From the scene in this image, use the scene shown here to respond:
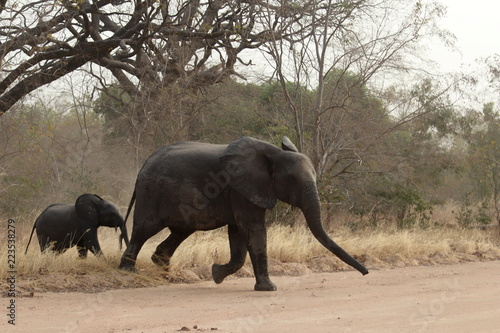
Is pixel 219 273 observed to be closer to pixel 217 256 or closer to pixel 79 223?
pixel 217 256

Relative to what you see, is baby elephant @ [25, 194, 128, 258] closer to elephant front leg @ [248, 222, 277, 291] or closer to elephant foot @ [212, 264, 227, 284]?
elephant foot @ [212, 264, 227, 284]

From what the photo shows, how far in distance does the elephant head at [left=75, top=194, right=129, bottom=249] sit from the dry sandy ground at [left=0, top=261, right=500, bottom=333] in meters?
2.37

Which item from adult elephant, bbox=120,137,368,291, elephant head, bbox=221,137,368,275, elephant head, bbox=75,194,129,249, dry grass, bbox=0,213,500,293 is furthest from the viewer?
elephant head, bbox=75,194,129,249

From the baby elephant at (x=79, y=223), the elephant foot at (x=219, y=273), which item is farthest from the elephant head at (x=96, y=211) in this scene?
the elephant foot at (x=219, y=273)

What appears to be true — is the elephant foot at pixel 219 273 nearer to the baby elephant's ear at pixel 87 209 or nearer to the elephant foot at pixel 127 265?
the elephant foot at pixel 127 265

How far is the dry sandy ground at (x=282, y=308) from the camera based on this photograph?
661 cm

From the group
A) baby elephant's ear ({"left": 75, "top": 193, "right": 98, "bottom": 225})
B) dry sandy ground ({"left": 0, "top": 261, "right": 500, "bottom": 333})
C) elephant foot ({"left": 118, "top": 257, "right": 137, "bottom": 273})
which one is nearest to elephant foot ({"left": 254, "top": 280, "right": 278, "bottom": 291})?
dry sandy ground ({"left": 0, "top": 261, "right": 500, "bottom": 333})

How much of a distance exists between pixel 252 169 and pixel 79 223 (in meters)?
3.86

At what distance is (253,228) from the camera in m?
9.20

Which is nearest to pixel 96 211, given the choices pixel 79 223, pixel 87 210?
pixel 87 210

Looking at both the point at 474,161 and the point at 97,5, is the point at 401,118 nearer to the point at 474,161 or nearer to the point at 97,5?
the point at 474,161

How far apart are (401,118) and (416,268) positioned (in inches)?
194

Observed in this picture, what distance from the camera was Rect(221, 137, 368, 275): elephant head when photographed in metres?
8.91

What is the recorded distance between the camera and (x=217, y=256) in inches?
457
